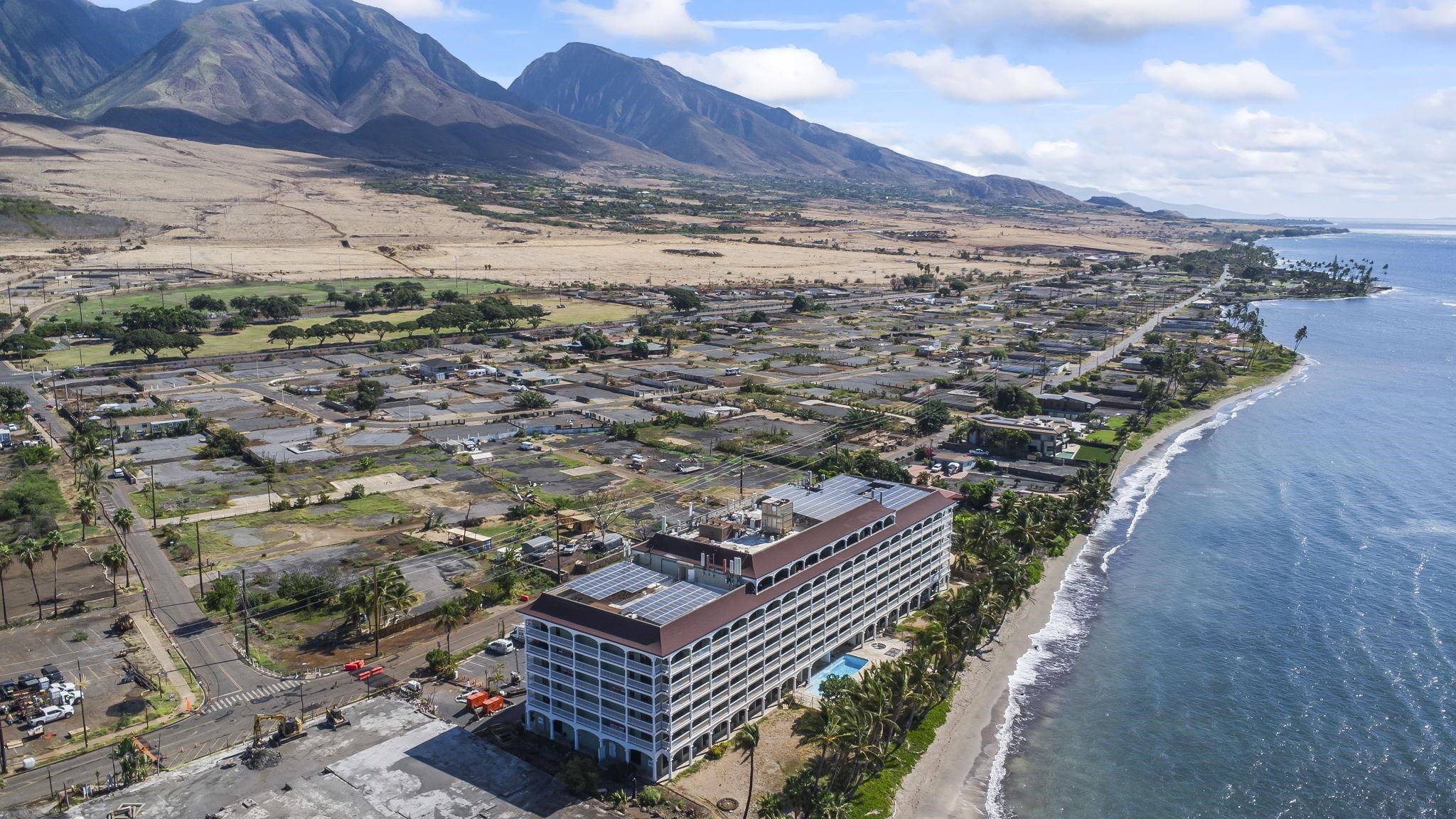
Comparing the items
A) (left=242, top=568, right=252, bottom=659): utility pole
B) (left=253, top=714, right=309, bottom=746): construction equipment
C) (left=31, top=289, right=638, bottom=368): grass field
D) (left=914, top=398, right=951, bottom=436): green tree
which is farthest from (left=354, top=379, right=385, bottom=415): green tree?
(left=253, top=714, right=309, bottom=746): construction equipment

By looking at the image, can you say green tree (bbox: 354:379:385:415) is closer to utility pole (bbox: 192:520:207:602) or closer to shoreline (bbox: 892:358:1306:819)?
utility pole (bbox: 192:520:207:602)

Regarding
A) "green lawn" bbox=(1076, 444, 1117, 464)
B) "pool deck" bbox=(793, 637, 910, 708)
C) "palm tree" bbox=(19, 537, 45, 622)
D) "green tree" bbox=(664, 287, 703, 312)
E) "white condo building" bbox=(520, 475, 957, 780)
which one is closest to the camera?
"white condo building" bbox=(520, 475, 957, 780)

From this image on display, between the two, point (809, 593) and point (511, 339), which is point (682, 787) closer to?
point (809, 593)

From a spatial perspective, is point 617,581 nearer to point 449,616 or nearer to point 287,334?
point 449,616

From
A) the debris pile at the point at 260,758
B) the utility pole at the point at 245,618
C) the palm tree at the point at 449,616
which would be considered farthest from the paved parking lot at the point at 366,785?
the utility pole at the point at 245,618

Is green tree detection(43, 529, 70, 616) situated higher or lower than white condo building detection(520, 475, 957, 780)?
lower

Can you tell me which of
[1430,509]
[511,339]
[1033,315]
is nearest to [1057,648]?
[1430,509]

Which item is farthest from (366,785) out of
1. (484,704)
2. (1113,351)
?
(1113,351)
